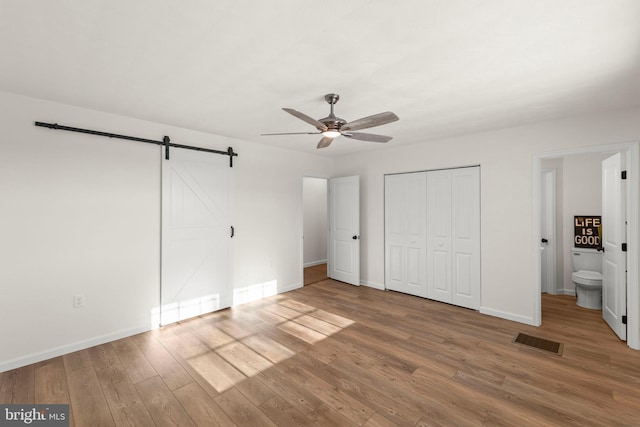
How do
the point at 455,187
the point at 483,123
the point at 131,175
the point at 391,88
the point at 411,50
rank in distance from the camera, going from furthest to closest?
the point at 455,187, the point at 483,123, the point at 131,175, the point at 391,88, the point at 411,50

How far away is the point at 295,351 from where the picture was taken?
10.0ft

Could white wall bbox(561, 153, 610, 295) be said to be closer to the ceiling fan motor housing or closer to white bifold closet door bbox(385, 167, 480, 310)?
white bifold closet door bbox(385, 167, 480, 310)

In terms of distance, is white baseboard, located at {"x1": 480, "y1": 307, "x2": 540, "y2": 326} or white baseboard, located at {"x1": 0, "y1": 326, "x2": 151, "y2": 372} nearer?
white baseboard, located at {"x1": 0, "y1": 326, "x2": 151, "y2": 372}

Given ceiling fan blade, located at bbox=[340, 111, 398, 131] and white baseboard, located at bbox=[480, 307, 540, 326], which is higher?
ceiling fan blade, located at bbox=[340, 111, 398, 131]

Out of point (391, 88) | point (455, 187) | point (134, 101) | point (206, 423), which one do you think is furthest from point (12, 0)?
point (455, 187)

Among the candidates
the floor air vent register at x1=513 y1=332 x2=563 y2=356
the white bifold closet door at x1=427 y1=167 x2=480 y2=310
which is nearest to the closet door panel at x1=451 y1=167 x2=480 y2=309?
the white bifold closet door at x1=427 y1=167 x2=480 y2=310

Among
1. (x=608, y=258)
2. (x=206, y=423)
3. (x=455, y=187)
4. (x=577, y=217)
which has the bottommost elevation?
(x=206, y=423)

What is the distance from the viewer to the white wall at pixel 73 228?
108 inches

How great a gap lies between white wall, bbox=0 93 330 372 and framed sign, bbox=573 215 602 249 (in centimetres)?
622

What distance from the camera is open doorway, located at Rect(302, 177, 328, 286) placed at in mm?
7660

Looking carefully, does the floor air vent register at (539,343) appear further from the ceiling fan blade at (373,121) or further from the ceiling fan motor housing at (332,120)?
the ceiling fan motor housing at (332,120)

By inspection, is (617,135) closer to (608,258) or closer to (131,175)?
(608,258)

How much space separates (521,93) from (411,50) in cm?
151

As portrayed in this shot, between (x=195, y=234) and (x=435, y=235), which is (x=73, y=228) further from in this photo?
(x=435, y=235)
